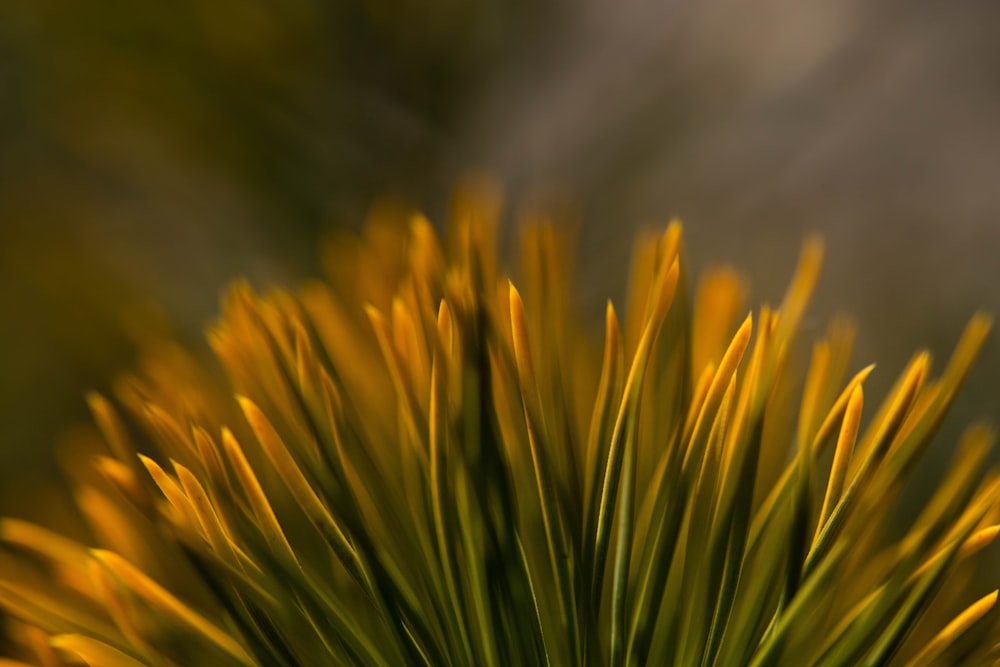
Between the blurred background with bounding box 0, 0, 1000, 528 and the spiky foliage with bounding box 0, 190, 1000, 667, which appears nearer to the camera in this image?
the spiky foliage with bounding box 0, 190, 1000, 667

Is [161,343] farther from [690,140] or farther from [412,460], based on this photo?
[690,140]

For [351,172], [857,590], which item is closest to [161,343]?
[351,172]

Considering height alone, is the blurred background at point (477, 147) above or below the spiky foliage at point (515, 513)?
above

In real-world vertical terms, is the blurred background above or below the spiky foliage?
above

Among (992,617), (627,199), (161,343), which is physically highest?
(627,199)
